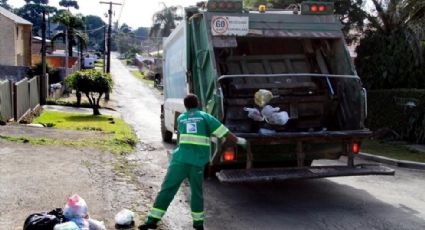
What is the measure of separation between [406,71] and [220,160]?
10.0 metres

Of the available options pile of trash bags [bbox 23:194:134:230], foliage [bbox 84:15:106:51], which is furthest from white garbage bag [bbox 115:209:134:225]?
foliage [bbox 84:15:106:51]

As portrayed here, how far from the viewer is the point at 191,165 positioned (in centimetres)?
603

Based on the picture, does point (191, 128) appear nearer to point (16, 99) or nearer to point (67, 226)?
point (67, 226)

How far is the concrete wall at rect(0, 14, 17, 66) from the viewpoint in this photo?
38.9 metres

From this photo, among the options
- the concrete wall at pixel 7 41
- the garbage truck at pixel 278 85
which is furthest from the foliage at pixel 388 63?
the concrete wall at pixel 7 41

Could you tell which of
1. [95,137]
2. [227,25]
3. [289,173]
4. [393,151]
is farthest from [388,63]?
[289,173]

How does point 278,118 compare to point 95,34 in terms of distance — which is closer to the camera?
point 278,118

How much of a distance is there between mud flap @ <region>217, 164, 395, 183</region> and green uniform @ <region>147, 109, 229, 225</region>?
0.70 meters

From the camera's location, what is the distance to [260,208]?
23.5 ft

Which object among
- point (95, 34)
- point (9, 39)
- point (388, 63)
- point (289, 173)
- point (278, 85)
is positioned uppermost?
point (95, 34)

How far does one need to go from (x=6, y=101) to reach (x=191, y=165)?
36.1ft

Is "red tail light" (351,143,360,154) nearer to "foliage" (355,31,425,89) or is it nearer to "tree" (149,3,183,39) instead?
"foliage" (355,31,425,89)

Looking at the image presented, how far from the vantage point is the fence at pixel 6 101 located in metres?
15.0

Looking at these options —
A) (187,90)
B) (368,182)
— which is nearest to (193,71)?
(187,90)
